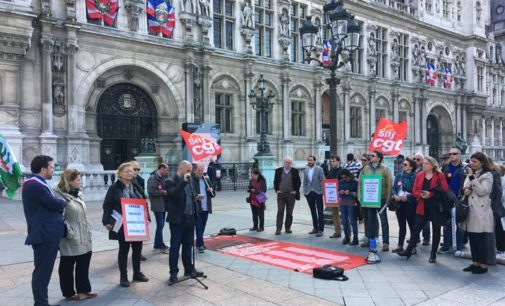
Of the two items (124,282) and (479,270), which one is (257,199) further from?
(479,270)

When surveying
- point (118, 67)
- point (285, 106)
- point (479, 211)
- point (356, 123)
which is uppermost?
point (118, 67)

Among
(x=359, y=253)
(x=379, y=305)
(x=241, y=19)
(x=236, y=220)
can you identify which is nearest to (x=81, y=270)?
(x=379, y=305)

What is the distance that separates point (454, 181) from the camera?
8.43 metres

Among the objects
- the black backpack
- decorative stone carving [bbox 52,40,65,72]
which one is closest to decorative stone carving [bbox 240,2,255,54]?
decorative stone carving [bbox 52,40,65,72]

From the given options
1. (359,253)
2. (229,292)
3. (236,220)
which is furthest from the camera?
(236,220)

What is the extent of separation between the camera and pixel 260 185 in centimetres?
1094

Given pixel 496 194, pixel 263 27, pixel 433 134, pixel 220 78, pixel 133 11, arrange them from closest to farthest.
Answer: pixel 496 194, pixel 133 11, pixel 220 78, pixel 263 27, pixel 433 134

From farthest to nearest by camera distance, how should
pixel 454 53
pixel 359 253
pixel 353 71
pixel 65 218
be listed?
pixel 454 53 < pixel 353 71 < pixel 359 253 < pixel 65 218

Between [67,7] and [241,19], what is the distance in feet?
33.3

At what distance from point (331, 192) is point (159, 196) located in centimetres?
403

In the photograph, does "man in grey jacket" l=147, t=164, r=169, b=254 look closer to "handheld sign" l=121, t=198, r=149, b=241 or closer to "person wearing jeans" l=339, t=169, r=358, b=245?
"handheld sign" l=121, t=198, r=149, b=241

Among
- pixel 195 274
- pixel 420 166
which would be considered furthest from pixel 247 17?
pixel 195 274

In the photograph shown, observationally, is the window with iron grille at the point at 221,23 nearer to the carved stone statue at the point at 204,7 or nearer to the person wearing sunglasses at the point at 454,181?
the carved stone statue at the point at 204,7

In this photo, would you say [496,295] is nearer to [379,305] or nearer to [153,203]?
[379,305]
